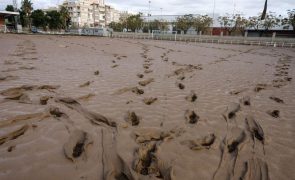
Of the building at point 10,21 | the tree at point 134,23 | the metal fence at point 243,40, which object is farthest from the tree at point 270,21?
the building at point 10,21

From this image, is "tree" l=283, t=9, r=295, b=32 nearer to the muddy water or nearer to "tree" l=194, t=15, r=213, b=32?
"tree" l=194, t=15, r=213, b=32

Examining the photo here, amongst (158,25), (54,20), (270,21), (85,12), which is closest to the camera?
(270,21)

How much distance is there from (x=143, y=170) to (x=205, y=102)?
271 centimetres

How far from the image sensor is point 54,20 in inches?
2285

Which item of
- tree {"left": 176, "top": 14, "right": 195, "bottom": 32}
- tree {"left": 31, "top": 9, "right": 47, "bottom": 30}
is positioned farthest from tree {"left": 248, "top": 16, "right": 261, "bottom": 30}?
tree {"left": 31, "top": 9, "right": 47, "bottom": 30}

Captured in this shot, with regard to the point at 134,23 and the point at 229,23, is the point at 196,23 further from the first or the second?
the point at 134,23

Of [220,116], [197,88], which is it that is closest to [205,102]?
[220,116]

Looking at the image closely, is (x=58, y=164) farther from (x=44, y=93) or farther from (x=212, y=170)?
(x=44, y=93)

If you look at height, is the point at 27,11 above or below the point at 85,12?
below

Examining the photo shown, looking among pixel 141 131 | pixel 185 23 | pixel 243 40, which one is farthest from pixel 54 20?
pixel 141 131

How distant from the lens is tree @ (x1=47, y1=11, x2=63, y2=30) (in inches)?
2276

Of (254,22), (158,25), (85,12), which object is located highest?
(85,12)

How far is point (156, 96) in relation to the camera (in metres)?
5.00

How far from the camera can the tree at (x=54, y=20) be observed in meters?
57.8
